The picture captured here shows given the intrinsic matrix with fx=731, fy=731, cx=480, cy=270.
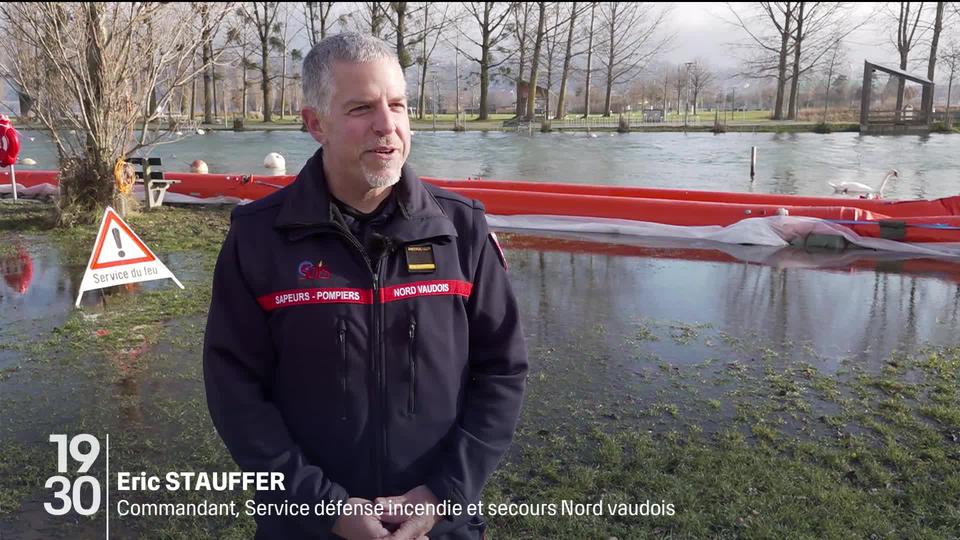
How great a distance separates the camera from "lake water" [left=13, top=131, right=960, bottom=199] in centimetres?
1895

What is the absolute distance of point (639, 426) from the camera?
4.00 meters

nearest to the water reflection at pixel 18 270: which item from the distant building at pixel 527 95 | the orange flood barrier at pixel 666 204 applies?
the orange flood barrier at pixel 666 204

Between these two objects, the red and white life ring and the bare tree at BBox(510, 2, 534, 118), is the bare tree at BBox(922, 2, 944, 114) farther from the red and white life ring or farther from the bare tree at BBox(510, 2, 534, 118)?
the red and white life ring

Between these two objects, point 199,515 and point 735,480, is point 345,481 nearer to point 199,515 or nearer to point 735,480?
point 199,515

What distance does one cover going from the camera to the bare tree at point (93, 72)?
903cm

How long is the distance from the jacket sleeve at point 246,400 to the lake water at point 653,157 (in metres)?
16.5

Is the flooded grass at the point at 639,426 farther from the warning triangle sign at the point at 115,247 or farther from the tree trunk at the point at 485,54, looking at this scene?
the tree trunk at the point at 485,54

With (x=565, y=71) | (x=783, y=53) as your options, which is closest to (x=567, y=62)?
(x=565, y=71)

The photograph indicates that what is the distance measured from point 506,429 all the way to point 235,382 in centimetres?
73

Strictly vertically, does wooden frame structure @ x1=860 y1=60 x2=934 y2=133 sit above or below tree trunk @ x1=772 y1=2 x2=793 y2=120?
below

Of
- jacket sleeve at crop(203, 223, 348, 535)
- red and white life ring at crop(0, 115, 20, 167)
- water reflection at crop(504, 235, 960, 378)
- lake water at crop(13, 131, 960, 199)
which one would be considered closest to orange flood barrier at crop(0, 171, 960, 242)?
water reflection at crop(504, 235, 960, 378)

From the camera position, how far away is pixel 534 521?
3.07 m

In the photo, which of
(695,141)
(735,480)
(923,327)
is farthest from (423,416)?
(695,141)

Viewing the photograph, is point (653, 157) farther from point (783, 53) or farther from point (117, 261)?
point (783, 53)
